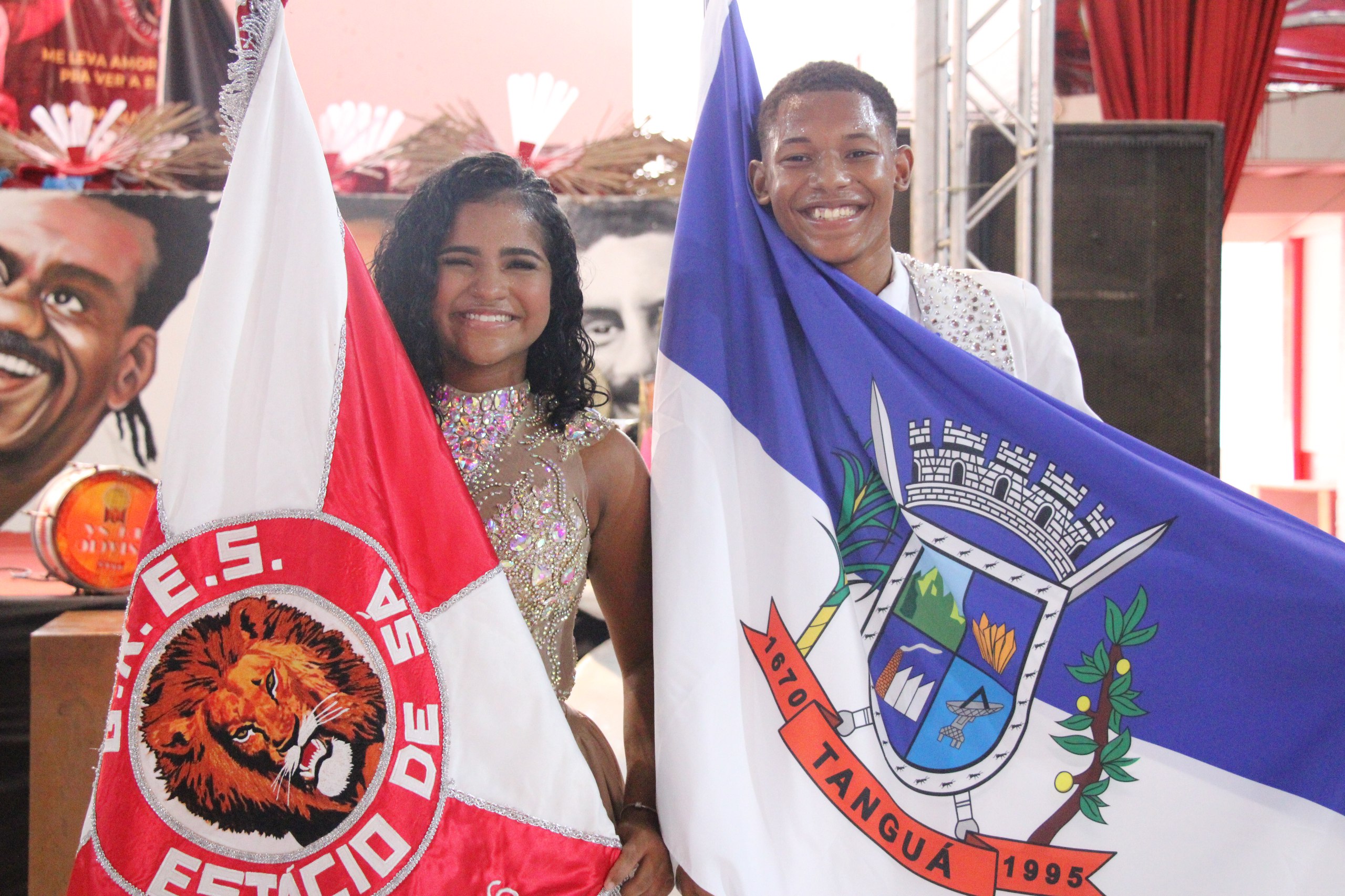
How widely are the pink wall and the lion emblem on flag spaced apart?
4.12m

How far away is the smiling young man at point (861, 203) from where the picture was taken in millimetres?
1379

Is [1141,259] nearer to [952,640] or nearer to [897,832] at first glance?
[952,640]

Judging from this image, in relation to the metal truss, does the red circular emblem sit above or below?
below

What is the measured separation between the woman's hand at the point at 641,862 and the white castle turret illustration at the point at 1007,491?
525 mm

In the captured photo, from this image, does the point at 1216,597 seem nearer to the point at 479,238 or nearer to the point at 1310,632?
the point at 1310,632

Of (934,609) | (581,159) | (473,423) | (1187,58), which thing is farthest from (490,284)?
(1187,58)

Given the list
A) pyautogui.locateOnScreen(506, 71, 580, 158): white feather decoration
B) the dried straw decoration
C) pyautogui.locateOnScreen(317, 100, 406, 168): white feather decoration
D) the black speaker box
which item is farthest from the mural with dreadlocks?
the black speaker box

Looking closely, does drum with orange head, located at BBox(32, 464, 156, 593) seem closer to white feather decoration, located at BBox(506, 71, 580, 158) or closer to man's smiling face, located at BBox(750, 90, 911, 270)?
white feather decoration, located at BBox(506, 71, 580, 158)

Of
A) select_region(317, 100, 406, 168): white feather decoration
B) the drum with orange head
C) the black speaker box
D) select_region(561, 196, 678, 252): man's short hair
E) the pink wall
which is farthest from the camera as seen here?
the pink wall

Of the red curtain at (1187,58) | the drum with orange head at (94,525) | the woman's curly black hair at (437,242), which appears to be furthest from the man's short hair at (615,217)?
the red curtain at (1187,58)

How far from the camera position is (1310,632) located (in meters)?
1.17

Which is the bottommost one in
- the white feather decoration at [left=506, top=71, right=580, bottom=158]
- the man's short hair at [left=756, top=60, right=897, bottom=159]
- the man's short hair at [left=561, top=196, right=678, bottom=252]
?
the man's short hair at [left=756, top=60, right=897, bottom=159]

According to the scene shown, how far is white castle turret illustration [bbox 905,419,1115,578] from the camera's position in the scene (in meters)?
1.24

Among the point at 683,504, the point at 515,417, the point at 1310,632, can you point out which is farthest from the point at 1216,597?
the point at 515,417
